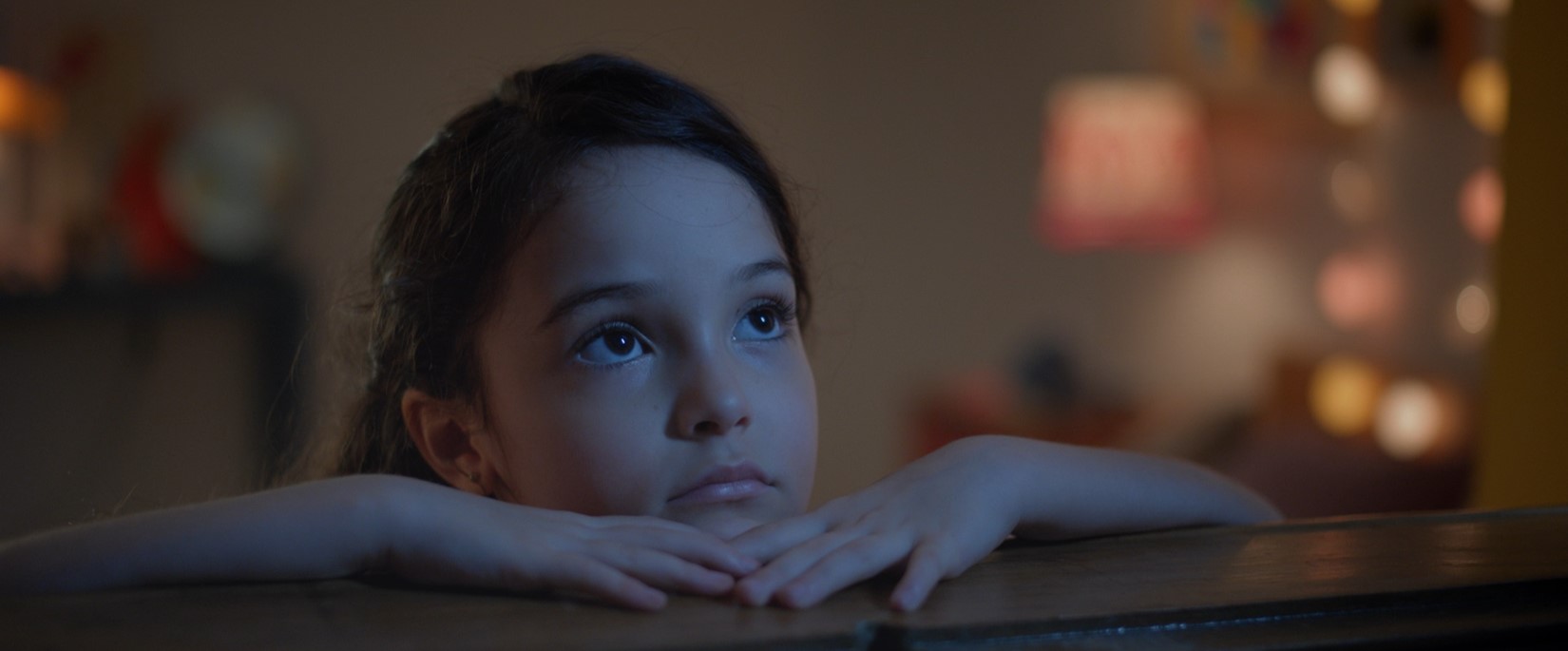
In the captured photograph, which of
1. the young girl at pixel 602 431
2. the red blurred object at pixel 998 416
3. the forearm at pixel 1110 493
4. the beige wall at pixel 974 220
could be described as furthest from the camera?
the beige wall at pixel 974 220

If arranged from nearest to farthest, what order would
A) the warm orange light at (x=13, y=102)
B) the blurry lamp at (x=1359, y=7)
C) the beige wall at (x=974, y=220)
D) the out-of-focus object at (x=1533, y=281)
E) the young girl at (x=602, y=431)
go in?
the young girl at (x=602, y=431)
the out-of-focus object at (x=1533, y=281)
the warm orange light at (x=13, y=102)
the blurry lamp at (x=1359, y=7)
the beige wall at (x=974, y=220)

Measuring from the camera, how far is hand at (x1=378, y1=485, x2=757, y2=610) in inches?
18.4

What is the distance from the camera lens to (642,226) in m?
0.70

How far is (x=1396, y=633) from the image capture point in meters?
0.42

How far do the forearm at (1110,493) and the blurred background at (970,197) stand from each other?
141 centimetres

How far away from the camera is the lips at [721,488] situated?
2.17 ft

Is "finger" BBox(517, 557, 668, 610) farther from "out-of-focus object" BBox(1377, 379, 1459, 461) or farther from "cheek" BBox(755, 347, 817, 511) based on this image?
"out-of-focus object" BBox(1377, 379, 1459, 461)

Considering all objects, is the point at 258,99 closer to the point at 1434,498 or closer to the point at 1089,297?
the point at 1089,297

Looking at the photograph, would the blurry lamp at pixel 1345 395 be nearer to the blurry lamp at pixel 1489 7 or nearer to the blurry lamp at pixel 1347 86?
the blurry lamp at pixel 1347 86

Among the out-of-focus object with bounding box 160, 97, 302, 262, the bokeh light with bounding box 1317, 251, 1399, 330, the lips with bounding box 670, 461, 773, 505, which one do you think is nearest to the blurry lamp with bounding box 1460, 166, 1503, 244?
the bokeh light with bounding box 1317, 251, 1399, 330

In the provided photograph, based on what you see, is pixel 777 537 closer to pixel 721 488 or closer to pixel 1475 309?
pixel 721 488

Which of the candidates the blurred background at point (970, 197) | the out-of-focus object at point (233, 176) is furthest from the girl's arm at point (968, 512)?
the out-of-focus object at point (233, 176)

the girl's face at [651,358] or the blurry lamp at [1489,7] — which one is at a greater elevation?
the blurry lamp at [1489,7]

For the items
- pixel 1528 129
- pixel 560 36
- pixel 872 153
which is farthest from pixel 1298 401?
pixel 1528 129
